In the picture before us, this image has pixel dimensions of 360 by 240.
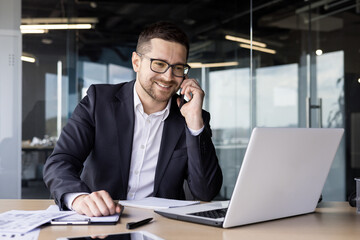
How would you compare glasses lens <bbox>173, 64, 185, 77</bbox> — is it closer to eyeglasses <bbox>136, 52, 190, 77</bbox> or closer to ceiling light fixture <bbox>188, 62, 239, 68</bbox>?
eyeglasses <bbox>136, 52, 190, 77</bbox>

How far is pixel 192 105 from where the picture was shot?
6.86ft

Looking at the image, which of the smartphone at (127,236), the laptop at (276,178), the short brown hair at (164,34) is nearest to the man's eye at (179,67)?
the short brown hair at (164,34)

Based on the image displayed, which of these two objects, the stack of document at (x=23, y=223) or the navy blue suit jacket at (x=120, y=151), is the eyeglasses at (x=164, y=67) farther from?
the stack of document at (x=23, y=223)

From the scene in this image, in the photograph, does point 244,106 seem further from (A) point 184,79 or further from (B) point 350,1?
(A) point 184,79

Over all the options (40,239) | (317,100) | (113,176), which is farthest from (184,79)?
(317,100)

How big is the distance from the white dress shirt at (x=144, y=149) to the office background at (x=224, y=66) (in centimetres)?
247

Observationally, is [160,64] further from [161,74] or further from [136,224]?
[136,224]

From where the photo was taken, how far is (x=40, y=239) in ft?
3.87

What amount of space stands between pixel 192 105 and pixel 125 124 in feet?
1.06

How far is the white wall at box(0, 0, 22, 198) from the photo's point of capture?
425 cm

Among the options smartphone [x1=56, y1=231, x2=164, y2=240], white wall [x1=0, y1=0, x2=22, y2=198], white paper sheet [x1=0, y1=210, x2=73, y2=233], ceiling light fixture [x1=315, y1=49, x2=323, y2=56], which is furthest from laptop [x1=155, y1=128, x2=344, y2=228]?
ceiling light fixture [x1=315, y1=49, x2=323, y2=56]

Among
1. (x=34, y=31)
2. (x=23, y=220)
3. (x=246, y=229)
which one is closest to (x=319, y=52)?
(x=34, y=31)

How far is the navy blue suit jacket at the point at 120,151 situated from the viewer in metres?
2.03

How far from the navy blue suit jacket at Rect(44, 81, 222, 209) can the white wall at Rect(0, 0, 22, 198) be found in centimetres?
234
